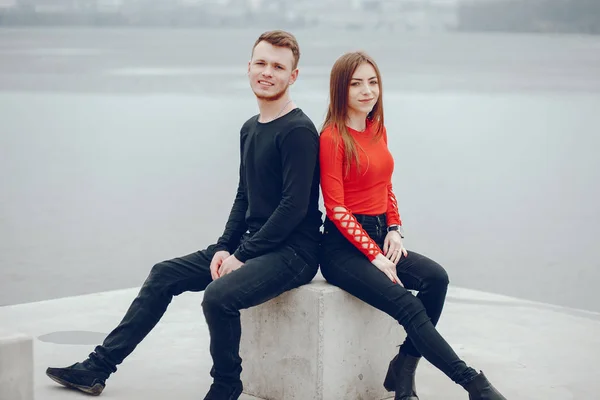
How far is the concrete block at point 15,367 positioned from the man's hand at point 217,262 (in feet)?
2.41

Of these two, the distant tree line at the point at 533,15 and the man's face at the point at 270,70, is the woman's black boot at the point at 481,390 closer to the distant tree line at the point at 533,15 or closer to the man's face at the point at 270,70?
the man's face at the point at 270,70

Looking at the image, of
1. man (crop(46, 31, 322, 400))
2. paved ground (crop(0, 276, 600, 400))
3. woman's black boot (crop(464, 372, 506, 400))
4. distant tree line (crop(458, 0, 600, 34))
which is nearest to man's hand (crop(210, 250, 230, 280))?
man (crop(46, 31, 322, 400))

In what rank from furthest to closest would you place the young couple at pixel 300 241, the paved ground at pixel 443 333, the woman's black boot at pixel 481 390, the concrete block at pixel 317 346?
the paved ground at pixel 443 333
the concrete block at pixel 317 346
the young couple at pixel 300 241
the woman's black boot at pixel 481 390

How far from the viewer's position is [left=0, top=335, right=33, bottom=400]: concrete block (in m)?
2.99

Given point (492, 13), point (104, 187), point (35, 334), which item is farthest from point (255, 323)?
point (492, 13)

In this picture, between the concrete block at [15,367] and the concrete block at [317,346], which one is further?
the concrete block at [317,346]

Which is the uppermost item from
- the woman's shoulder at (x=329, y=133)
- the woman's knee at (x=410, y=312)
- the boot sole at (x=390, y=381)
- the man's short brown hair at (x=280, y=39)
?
the man's short brown hair at (x=280, y=39)

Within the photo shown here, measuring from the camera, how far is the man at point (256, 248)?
332 centimetres

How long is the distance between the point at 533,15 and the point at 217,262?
14633 mm

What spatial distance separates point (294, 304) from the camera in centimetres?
351

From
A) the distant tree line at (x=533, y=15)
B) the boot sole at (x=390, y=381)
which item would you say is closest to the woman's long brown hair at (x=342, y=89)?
the boot sole at (x=390, y=381)

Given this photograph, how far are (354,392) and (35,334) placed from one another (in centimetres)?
158

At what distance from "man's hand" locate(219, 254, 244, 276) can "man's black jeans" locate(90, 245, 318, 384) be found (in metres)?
0.06

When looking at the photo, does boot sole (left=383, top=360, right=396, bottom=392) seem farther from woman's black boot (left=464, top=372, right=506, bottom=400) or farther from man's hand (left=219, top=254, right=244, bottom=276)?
man's hand (left=219, top=254, right=244, bottom=276)
